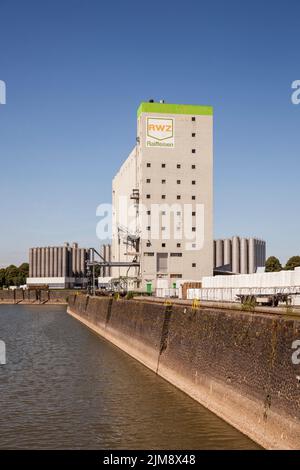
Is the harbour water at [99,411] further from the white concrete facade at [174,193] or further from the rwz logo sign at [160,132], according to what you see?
the rwz logo sign at [160,132]

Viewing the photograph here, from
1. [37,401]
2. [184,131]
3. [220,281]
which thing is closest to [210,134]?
[184,131]

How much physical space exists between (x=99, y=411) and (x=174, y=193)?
104m

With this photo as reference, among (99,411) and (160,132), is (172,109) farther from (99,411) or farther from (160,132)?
(99,411)

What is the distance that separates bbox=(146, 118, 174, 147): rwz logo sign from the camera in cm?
12694

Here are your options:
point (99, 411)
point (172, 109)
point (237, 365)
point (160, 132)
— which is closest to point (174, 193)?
point (160, 132)

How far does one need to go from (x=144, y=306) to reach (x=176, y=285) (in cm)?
7376

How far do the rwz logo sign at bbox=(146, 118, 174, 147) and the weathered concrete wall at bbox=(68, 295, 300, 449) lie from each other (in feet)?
306

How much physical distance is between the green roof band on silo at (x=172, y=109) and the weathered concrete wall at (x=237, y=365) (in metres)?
96.4

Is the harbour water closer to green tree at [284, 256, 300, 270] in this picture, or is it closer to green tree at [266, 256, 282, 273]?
green tree at [284, 256, 300, 270]

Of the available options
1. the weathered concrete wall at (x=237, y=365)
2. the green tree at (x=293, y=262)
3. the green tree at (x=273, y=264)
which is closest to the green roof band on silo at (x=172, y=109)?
the green tree at (x=293, y=262)

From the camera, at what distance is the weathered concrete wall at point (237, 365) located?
17031 millimetres

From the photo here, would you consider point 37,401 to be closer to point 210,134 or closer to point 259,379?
point 259,379

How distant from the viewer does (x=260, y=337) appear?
19.5m
